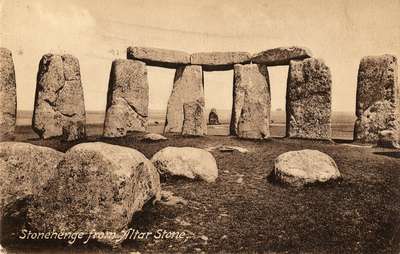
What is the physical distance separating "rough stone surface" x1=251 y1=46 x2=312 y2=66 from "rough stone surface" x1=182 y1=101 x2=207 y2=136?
7.50ft

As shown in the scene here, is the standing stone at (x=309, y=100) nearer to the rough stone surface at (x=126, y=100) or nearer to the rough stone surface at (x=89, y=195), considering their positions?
the rough stone surface at (x=126, y=100)

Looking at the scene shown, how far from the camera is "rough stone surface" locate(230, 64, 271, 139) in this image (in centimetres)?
1041

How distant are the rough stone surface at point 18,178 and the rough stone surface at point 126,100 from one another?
618cm

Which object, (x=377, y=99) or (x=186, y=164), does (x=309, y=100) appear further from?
(x=186, y=164)

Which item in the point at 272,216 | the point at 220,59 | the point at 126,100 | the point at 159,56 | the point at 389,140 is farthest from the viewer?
the point at 220,59

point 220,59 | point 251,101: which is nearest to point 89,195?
point 251,101

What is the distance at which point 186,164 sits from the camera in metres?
6.09

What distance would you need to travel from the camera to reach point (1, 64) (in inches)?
340

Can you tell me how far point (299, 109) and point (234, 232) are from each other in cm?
681

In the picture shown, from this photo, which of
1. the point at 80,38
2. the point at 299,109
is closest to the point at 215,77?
the point at 80,38

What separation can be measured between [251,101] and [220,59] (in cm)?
174

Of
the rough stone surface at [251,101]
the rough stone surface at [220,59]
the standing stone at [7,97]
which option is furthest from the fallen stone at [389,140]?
the standing stone at [7,97]

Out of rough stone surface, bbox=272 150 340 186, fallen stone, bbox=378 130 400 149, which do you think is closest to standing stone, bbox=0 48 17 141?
rough stone surface, bbox=272 150 340 186

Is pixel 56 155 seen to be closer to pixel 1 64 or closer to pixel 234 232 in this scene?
pixel 234 232
